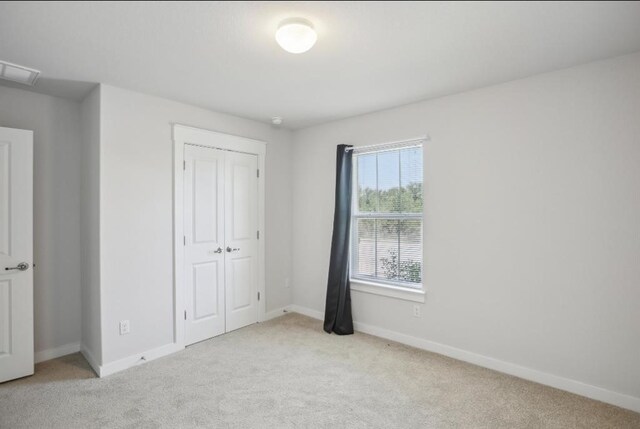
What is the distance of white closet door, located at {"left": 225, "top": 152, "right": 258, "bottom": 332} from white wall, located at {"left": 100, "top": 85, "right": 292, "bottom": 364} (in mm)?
641

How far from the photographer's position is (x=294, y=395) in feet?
7.95

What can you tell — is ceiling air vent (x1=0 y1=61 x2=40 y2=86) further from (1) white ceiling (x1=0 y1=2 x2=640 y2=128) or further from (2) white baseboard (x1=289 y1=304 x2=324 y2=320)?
(2) white baseboard (x1=289 y1=304 x2=324 y2=320)

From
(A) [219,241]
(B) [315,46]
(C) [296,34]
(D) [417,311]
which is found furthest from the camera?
(A) [219,241]

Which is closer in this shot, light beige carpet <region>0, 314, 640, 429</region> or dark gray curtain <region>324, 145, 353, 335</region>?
light beige carpet <region>0, 314, 640, 429</region>

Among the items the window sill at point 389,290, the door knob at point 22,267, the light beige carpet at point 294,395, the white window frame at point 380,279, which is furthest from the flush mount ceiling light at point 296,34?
the door knob at point 22,267

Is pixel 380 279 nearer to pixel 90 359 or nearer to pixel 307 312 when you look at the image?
pixel 307 312

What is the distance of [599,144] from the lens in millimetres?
2363

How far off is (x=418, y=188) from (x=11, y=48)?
3361mm

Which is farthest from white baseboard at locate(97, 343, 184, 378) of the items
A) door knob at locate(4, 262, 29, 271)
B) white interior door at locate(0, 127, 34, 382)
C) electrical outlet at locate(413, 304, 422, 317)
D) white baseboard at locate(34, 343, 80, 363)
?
electrical outlet at locate(413, 304, 422, 317)

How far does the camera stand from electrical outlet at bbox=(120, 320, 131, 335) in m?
2.87

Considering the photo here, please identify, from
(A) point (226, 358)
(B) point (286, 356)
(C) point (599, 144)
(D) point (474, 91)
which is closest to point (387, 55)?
(D) point (474, 91)

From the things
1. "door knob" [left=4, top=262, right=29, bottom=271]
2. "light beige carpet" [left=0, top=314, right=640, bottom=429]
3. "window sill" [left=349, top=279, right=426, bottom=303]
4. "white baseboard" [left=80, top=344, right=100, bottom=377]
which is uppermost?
"door knob" [left=4, top=262, right=29, bottom=271]

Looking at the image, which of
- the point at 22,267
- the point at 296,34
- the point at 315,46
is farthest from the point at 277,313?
the point at 296,34

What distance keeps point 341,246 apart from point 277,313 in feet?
4.41
